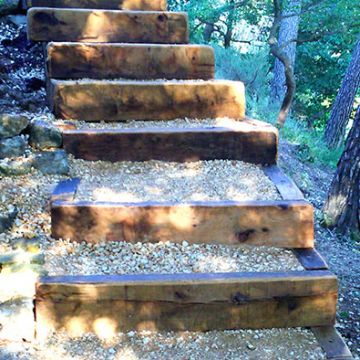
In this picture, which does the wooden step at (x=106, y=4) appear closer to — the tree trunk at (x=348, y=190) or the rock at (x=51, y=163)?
the rock at (x=51, y=163)

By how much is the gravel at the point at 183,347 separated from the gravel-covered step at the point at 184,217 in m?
0.47

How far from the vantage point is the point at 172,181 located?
106 inches

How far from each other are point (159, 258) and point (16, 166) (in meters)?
0.95

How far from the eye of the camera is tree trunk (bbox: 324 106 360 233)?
11.5 feet

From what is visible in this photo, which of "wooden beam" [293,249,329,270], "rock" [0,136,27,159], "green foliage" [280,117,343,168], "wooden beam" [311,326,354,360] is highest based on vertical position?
"rock" [0,136,27,159]

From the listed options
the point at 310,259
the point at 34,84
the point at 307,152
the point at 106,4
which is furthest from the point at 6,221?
A: the point at 307,152

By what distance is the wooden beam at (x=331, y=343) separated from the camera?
194cm

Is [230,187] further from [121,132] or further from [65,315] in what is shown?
[65,315]

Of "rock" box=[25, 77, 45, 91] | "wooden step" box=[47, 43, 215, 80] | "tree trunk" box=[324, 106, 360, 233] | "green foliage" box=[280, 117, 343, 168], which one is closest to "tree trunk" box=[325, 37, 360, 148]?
"green foliage" box=[280, 117, 343, 168]

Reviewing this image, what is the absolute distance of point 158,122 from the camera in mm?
3162

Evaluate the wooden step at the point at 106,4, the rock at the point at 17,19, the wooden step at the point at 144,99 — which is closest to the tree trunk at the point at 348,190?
the wooden step at the point at 144,99

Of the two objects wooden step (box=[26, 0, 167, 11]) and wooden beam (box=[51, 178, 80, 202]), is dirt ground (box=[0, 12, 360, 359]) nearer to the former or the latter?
wooden step (box=[26, 0, 167, 11])

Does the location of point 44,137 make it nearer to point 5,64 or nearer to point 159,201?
point 159,201

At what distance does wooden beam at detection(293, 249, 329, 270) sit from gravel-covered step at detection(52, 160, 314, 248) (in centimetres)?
5
